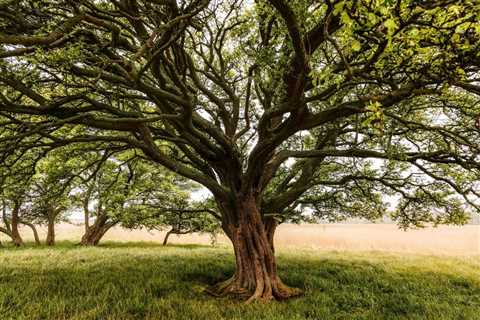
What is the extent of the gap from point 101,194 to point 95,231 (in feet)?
49.6

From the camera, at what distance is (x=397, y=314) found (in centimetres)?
812

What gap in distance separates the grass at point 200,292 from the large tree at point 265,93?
5.10 feet

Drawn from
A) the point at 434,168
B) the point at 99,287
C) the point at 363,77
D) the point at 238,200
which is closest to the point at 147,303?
the point at 99,287

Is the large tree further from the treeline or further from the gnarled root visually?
the treeline

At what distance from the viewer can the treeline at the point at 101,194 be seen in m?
10.7

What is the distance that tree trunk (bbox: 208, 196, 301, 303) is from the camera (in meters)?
9.33

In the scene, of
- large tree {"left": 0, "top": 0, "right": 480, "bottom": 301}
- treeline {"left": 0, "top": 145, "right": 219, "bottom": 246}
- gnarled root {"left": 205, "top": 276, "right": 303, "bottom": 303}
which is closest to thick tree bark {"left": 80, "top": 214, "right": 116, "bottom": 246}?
treeline {"left": 0, "top": 145, "right": 219, "bottom": 246}

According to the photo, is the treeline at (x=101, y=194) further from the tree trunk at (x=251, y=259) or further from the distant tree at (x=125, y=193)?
the tree trunk at (x=251, y=259)

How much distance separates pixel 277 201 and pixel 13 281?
9.20 m

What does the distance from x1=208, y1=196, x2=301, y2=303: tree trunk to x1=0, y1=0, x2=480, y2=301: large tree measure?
0.15 ft

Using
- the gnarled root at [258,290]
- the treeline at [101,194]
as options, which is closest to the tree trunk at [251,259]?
the gnarled root at [258,290]

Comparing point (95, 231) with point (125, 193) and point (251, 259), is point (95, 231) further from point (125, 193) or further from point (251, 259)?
point (251, 259)

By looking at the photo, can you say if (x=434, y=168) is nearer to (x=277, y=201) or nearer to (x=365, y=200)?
(x=365, y=200)

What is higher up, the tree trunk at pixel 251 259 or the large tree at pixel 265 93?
the large tree at pixel 265 93
